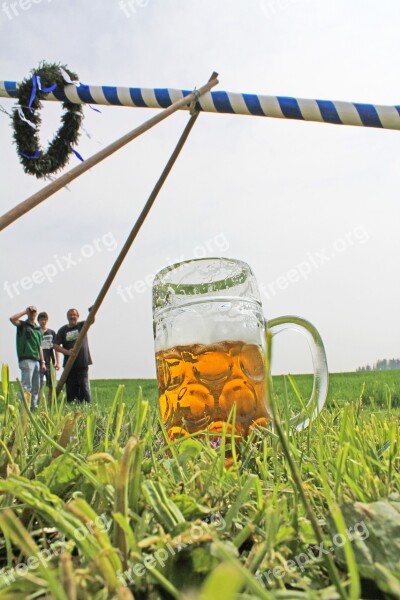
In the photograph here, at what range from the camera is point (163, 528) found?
562mm

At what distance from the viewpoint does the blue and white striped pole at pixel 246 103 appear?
251 cm

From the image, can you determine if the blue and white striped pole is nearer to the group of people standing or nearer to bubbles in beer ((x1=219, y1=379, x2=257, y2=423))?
bubbles in beer ((x1=219, y1=379, x2=257, y2=423))

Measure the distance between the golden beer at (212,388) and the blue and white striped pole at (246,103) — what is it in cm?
176

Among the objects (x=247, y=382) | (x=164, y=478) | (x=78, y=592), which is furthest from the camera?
(x=247, y=382)

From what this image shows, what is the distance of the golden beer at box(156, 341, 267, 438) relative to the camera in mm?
1154

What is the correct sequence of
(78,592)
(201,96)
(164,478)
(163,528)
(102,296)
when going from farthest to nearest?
(201,96) → (102,296) → (164,478) → (163,528) → (78,592)

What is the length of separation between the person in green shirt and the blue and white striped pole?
559cm

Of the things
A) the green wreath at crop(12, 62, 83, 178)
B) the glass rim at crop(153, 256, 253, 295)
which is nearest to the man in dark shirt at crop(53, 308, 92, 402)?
the green wreath at crop(12, 62, 83, 178)

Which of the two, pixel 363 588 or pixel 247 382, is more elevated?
pixel 247 382

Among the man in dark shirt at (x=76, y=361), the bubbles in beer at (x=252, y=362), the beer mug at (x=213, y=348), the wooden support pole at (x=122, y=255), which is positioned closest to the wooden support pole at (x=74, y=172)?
the wooden support pole at (x=122, y=255)

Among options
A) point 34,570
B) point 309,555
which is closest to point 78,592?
point 34,570

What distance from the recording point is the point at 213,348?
A: 1.19 metres

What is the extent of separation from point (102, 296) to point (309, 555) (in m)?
1.98

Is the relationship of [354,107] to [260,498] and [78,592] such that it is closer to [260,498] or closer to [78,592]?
[260,498]
